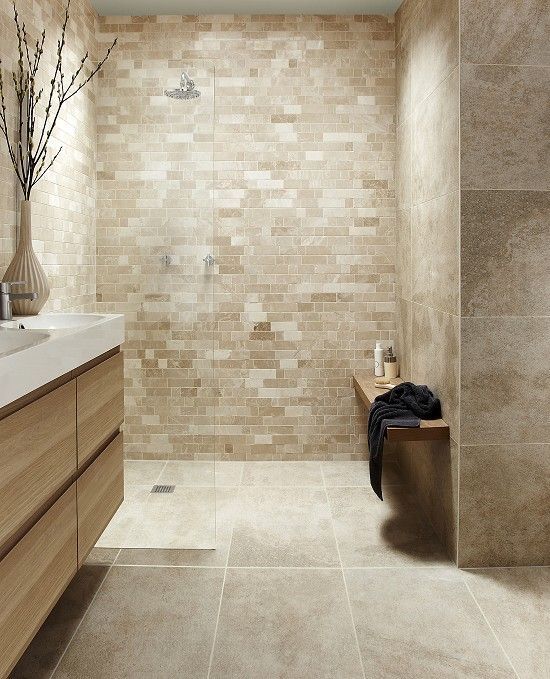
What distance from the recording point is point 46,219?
2.90m

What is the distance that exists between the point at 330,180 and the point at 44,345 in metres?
2.49

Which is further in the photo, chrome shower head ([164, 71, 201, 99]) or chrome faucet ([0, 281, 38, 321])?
chrome shower head ([164, 71, 201, 99])

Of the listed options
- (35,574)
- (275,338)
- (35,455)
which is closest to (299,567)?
(35,574)

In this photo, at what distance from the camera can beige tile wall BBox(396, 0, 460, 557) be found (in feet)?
8.31

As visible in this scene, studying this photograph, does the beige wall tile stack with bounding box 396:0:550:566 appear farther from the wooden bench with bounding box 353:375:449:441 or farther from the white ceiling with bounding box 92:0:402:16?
the white ceiling with bounding box 92:0:402:16

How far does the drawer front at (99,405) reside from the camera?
2.00 m

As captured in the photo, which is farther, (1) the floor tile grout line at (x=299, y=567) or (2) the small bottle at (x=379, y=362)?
(2) the small bottle at (x=379, y=362)

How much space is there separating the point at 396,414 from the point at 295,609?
918 mm

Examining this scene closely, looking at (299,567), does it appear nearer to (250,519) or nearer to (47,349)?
(250,519)

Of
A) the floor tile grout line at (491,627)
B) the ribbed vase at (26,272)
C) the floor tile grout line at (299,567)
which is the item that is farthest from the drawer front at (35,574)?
the floor tile grout line at (491,627)

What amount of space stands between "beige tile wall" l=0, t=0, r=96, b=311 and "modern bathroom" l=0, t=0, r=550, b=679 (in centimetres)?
2

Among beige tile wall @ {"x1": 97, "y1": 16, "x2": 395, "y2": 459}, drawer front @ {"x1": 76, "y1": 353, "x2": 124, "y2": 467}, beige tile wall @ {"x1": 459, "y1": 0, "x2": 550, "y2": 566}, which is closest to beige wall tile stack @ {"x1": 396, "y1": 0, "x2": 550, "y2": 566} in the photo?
beige tile wall @ {"x1": 459, "y1": 0, "x2": 550, "y2": 566}

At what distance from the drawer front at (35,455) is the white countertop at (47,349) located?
0.07m

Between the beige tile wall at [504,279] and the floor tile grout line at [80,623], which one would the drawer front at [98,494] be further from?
the beige tile wall at [504,279]
